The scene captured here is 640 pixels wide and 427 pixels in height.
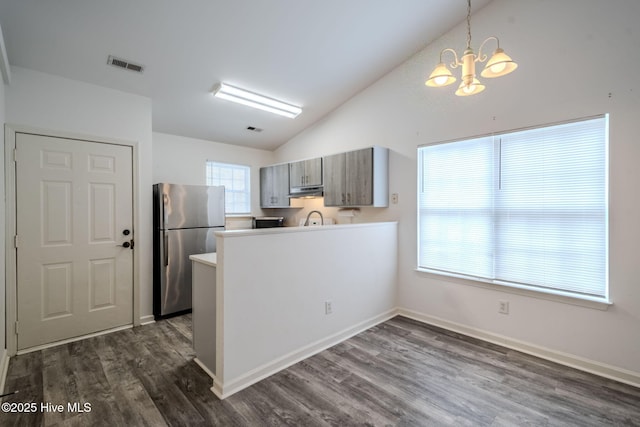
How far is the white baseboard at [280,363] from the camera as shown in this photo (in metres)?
2.18

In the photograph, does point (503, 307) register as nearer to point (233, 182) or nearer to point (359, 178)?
point (359, 178)

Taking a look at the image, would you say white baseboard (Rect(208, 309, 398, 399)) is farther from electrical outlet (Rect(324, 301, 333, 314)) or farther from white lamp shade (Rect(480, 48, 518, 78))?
white lamp shade (Rect(480, 48, 518, 78))

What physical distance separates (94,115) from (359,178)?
3.07 m

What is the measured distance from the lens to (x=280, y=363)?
252cm

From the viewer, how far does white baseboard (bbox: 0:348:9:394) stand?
2268 millimetres

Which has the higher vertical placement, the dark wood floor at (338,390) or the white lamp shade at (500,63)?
the white lamp shade at (500,63)

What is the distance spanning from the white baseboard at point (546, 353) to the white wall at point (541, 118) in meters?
0.03

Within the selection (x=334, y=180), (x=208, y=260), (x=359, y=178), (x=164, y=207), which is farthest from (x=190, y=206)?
(x=359, y=178)

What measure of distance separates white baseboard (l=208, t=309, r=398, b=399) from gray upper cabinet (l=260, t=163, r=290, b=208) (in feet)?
8.26

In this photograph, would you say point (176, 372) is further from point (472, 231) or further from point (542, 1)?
point (542, 1)

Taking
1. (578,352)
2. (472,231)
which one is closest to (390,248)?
(472,231)

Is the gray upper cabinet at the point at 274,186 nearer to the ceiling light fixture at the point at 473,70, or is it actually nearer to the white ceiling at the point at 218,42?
the white ceiling at the point at 218,42

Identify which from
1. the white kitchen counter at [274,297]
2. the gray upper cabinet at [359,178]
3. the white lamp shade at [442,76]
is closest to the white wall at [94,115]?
the white kitchen counter at [274,297]

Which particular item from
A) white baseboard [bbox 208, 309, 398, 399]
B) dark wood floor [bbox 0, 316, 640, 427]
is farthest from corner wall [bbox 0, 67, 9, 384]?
white baseboard [bbox 208, 309, 398, 399]
